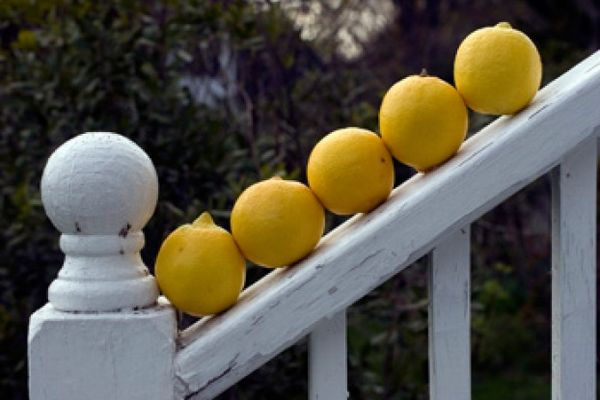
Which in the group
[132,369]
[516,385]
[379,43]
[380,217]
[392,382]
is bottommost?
[516,385]

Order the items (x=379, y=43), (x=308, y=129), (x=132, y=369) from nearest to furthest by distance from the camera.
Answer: (x=132, y=369), (x=308, y=129), (x=379, y=43)

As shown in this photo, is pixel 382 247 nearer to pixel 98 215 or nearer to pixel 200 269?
pixel 200 269

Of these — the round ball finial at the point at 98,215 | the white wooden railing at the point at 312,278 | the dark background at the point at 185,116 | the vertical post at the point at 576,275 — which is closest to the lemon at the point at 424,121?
the white wooden railing at the point at 312,278

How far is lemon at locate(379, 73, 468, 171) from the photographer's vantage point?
918 millimetres

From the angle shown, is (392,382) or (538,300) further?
(538,300)

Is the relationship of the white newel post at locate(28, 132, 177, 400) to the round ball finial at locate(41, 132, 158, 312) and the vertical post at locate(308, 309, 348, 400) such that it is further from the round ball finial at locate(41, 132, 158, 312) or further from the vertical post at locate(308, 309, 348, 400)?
the vertical post at locate(308, 309, 348, 400)

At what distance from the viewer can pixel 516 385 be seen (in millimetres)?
3979

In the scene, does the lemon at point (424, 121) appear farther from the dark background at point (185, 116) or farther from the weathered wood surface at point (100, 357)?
the dark background at point (185, 116)

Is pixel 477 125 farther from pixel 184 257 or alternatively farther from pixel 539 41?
pixel 539 41

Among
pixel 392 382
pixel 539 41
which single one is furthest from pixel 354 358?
pixel 539 41

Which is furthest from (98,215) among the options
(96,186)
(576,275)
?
(576,275)

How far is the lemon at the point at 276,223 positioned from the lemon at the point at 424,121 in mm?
114

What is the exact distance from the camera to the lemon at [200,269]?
2.98 ft

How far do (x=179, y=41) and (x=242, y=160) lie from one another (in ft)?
1.11
